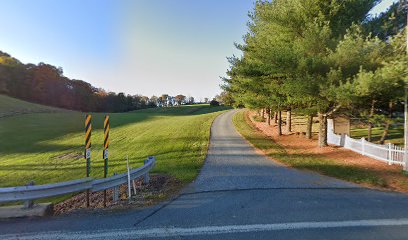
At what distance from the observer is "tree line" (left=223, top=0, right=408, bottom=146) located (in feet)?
33.6

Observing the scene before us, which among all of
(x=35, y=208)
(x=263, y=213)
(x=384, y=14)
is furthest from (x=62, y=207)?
(x=384, y=14)

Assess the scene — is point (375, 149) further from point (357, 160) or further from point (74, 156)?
point (74, 156)

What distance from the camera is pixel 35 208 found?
18.4 ft

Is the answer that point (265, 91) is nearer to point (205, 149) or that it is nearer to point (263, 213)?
point (205, 149)

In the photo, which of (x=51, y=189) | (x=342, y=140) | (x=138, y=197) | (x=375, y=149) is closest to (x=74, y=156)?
(x=138, y=197)

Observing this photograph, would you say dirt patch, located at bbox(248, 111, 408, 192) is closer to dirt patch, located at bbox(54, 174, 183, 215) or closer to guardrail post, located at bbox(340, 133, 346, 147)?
guardrail post, located at bbox(340, 133, 346, 147)

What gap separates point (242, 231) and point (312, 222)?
1409 millimetres

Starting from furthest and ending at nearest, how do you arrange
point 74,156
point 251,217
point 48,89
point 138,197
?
point 48,89
point 74,156
point 138,197
point 251,217

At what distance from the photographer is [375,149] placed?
11.9m

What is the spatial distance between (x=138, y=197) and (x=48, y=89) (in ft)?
289

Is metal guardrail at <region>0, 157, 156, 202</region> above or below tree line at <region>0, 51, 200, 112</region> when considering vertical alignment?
below

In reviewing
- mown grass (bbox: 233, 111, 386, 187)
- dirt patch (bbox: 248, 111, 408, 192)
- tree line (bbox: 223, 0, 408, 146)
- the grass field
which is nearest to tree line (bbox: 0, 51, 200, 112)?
the grass field

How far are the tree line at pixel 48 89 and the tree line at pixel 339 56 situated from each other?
80832 mm

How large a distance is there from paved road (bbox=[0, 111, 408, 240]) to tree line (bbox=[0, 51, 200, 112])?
86.3 m
